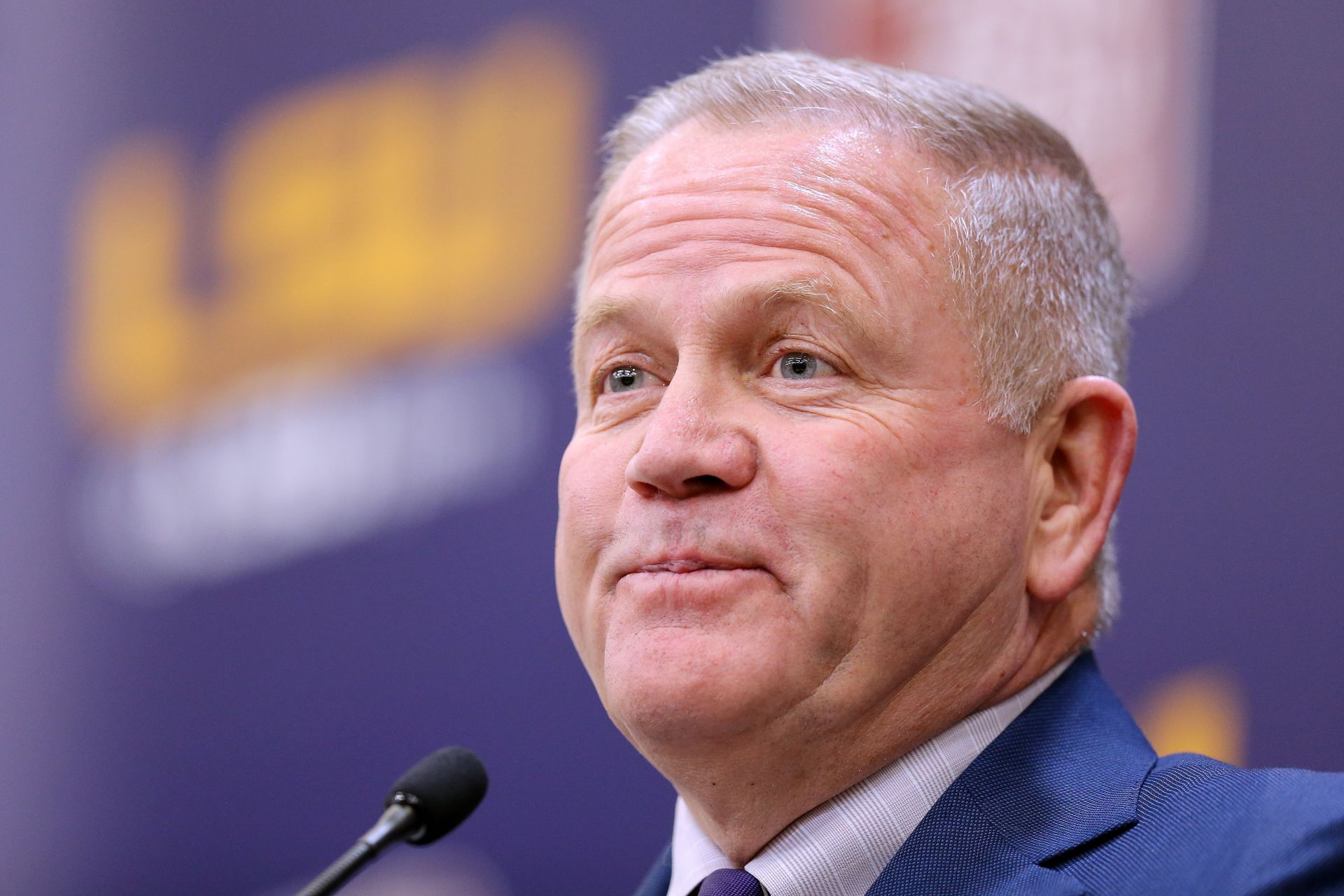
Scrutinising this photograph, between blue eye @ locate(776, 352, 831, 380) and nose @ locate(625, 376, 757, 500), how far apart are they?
7 centimetres

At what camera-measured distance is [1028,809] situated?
1438 millimetres

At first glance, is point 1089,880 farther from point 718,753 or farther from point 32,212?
point 32,212

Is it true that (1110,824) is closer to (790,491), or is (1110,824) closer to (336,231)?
(790,491)

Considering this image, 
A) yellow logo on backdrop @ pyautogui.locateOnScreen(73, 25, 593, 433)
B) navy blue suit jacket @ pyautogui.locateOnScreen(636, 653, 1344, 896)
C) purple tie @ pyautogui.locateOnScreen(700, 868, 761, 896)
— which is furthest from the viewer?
yellow logo on backdrop @ pyautogui.locateOnScreen(73, 25, 593, 433)

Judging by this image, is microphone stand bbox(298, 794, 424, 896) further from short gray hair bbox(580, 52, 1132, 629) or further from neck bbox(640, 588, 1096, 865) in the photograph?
short gray hair bbox(580, 52, 1132, 629)

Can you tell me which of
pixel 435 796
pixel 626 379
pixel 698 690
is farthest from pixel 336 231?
pixel 698 690

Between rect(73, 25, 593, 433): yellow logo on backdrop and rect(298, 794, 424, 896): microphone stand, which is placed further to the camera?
rect(73, 25, 593, 433): yellow logo on backdrop

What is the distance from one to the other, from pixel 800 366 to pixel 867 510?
184 millimetres

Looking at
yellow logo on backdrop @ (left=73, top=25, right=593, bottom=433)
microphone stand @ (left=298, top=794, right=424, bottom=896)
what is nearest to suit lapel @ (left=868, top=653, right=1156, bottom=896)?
microphone stand @ (left=298, top=794, right=424, bottom=896)

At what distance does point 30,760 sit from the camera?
406 cm

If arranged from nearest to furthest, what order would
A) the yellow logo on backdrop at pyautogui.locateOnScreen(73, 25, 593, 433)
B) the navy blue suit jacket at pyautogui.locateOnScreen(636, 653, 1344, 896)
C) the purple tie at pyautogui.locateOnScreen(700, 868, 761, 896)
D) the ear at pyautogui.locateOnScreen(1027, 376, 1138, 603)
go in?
the navy blue suit jacket at pyautogui.locateOnScreen(636, 653, 1344, 896) < the purple tie at pyautogui.locateOnScreen(700, 868, 761, 896) < the ear at pyautogui.locateOnScreen(1027, 376, 1138, 603) < the yellow logo on backdrop at pyautogui.locateOnScreen(73, 25, 593, 433)

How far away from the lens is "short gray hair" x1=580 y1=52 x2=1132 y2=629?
157 cm

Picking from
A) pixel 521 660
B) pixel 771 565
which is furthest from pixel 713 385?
pixel 521 660

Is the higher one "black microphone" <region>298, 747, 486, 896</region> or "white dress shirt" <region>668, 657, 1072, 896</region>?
"black microphone" <region>298, 747, 486, 896</region>
